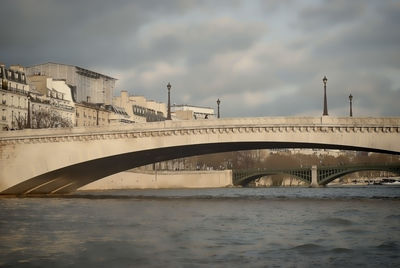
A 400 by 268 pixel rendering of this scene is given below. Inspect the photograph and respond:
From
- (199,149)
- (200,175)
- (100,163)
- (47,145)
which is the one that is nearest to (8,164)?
(47,145)

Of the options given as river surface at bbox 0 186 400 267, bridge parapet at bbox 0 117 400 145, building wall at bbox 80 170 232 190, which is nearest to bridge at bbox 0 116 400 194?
bridge parapet at bbox 0 117 400 145

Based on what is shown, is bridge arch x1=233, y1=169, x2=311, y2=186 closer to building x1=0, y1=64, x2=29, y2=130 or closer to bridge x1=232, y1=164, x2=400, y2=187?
bridge x1=232, y1=164, x2=400, y2=187

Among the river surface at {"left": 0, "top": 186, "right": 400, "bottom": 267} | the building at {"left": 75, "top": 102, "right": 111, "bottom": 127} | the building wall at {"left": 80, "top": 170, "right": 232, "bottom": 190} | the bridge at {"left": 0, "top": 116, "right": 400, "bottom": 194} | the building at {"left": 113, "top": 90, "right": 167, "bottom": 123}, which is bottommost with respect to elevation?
the river surface at {"left": 0, "top": 186, "right": 400, "bottom": 267}

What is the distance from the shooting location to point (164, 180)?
99.3 metres

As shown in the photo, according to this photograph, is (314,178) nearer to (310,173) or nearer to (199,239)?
(310,173)

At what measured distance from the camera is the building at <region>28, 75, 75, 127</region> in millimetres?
90438

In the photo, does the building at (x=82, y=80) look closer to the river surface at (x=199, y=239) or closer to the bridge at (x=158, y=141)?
the bridge at (x=158, y=141)

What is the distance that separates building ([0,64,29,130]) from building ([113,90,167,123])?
124 feet

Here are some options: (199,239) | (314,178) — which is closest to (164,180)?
(314,178)

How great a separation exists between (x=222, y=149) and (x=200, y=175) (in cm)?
5041

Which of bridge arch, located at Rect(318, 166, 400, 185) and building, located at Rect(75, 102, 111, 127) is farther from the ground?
building, located at Rect(75, 102, 111, 127)

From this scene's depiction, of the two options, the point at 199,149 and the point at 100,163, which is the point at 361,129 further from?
the point at 100,163

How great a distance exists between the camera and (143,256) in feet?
63.2

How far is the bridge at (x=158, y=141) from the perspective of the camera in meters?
46.1
